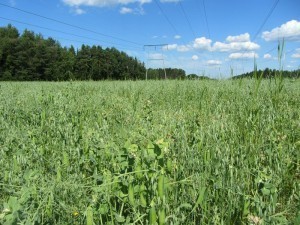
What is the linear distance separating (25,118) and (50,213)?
119 inches

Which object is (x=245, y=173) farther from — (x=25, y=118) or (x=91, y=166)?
(x=25, y=118)

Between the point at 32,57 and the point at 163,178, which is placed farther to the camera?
the point at 32,57

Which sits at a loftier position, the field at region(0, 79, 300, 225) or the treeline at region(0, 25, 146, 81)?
the treeline at region(0, 25, 146, 81)

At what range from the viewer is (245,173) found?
1885mm

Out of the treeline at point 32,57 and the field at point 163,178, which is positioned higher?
the treeline at point 32,57

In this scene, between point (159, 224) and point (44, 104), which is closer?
point (159, 224)

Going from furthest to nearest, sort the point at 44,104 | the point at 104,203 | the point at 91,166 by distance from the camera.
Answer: the point at 44,104 < the point at 91,166 < the point at 104,203

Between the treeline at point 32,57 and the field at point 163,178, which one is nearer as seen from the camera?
the field at point 163,178

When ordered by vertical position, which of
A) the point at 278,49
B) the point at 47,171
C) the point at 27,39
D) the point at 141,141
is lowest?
the point at 47,171

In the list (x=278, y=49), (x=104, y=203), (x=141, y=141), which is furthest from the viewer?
(x=278, y=49)

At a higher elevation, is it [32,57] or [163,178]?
[32,57]

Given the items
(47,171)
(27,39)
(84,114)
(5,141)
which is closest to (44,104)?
(84,114)

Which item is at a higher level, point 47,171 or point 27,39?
Answer: point 27,39

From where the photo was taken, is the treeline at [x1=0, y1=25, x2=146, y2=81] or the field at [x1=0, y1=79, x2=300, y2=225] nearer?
the field at [x1=0, y1=79, x2=300, y2=225]
